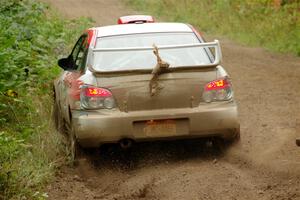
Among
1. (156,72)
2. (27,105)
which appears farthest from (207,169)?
(27,105)

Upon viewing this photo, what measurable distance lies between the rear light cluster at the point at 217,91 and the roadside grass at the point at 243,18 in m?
10.0

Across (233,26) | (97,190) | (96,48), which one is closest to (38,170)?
(97,190)

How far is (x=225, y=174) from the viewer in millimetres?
7246

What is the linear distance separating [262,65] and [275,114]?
552 centimetres

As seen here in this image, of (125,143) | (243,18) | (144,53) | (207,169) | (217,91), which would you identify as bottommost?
(243,18)

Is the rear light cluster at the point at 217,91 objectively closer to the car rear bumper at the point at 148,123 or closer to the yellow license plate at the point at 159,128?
the car rear bumper at the point at 148,123

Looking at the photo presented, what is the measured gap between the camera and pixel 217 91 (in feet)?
25.4

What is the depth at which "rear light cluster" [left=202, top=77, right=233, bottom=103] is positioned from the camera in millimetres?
7703

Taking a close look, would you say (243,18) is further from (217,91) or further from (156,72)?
(156,72)

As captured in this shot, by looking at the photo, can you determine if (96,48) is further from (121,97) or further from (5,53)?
(5,53)

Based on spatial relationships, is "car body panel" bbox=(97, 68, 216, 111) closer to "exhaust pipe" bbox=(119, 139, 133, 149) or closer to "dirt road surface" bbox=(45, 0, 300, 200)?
"exhaust pipe" bbox=(119, 139, 133, 149)

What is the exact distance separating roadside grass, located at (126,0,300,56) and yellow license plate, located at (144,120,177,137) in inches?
410

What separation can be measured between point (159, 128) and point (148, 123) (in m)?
0.13

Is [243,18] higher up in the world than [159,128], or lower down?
lower down
